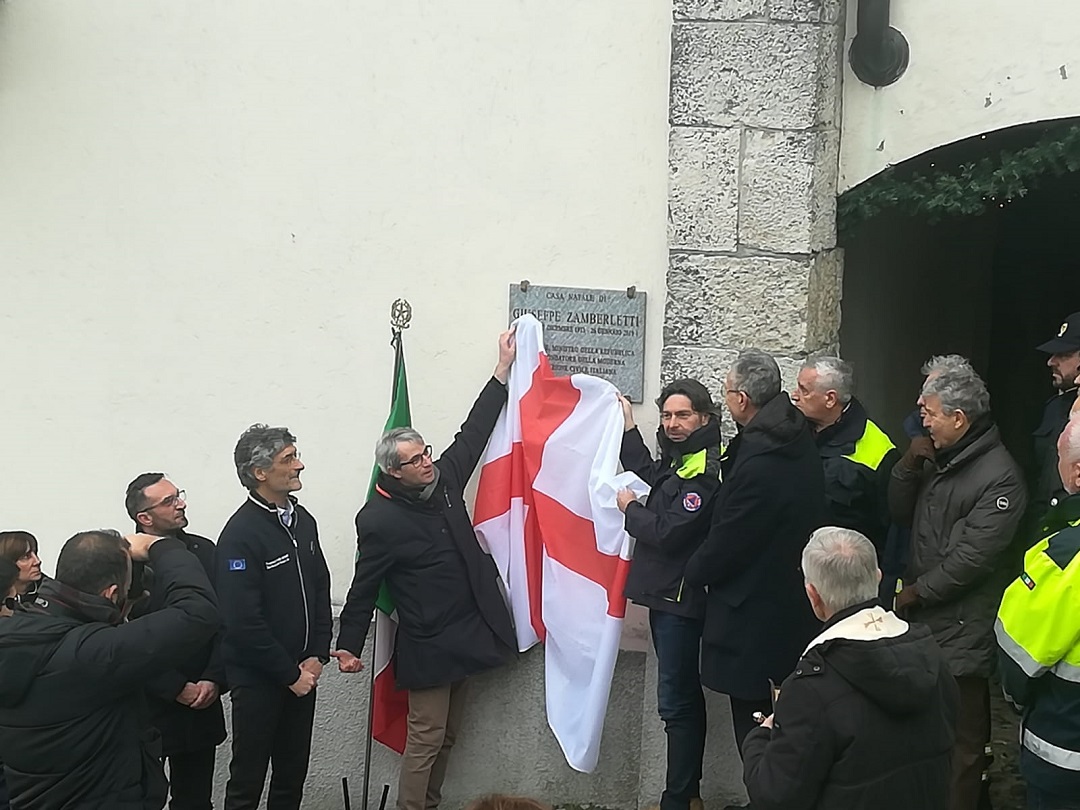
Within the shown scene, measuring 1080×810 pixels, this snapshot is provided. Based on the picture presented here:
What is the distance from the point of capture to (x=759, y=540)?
439cm

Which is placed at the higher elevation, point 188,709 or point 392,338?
point 392,338

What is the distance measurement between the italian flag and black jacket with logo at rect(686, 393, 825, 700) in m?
1.28

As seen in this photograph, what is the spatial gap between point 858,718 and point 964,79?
8.93 feet

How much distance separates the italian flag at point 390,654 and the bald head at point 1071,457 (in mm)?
2490

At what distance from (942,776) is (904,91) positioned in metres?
2.68

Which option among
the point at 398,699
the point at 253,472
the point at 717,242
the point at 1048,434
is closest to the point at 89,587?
the point at 253,472

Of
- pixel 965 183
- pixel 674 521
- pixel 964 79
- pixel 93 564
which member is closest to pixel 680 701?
pixel 674 521

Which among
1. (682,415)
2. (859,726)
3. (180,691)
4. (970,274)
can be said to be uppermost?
(970,274)

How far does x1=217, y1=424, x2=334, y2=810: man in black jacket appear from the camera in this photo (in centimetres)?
447

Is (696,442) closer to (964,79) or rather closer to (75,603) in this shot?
(964,79)

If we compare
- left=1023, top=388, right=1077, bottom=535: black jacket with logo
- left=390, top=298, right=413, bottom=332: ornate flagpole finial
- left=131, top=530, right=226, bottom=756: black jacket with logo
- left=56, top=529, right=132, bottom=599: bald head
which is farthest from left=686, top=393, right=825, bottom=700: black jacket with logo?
left=56, top=529, right=132, bottom=599: bald head

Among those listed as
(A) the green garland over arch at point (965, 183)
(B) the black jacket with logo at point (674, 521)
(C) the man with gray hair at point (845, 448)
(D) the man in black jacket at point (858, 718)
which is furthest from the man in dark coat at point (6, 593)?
(A) the green garland over arch at point (965, 183)

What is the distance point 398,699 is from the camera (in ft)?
17.3

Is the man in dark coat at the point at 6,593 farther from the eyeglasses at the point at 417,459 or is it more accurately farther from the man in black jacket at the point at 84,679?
the eyeglasses at the point at 417,459
